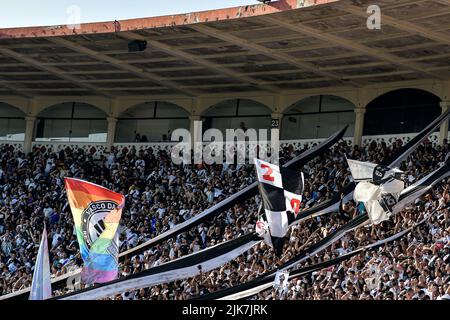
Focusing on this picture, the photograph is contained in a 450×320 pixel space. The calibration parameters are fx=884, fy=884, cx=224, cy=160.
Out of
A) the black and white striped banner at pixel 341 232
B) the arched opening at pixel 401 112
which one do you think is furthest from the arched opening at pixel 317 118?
the black and white striped banner at pixel 341 232

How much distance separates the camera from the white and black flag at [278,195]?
47.3ft

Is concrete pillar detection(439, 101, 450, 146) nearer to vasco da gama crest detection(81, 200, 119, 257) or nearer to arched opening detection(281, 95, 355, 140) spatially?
arched opening detection(281, 95, 355, 140)

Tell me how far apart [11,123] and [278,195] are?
22420 millimetres

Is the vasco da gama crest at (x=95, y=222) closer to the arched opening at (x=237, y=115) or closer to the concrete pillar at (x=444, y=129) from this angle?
the concrete pillar at (x=444, y=129)

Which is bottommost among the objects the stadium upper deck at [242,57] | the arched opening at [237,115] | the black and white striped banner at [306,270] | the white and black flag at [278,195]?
the black and white striped banner at [306,270]

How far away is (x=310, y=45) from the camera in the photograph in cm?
2377

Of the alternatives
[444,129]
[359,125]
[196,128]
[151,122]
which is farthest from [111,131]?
[444,129]

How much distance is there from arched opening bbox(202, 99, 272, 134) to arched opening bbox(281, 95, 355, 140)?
0.88 m

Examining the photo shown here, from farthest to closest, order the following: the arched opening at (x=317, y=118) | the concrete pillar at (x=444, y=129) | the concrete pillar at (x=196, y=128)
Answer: the concrete pillar at (x=196, y=128)
the arched opening at (x=317, y=118)
the concrete pillar at (x=444, y=129)

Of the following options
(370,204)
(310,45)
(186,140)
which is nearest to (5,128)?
(186,140)

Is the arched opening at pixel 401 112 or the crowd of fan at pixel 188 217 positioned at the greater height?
the arched opening at pixel 401 112

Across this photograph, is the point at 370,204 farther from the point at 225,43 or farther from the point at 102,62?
the point at 102,62

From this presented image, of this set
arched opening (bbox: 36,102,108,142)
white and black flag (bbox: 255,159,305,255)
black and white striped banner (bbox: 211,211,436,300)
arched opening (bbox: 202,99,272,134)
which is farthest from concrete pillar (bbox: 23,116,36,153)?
white and black flag (bbox: 255,159,305,255)

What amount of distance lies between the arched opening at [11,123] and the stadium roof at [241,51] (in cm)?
238
